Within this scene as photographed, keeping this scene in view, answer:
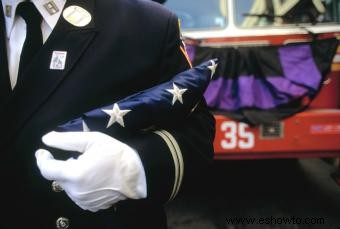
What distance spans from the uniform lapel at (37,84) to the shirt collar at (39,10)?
0.07 feet

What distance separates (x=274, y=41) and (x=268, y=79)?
480 mm

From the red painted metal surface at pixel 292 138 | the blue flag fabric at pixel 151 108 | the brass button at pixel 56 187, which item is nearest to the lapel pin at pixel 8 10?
the blue flag fabric at pixel 151 108

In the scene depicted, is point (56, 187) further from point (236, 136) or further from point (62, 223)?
point (236, 136)

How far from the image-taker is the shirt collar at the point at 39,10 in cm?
120

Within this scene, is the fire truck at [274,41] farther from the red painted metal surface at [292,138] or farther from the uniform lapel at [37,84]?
the uniform lapel at [37,84]

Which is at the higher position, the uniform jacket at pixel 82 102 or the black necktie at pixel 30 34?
the black necktie at pixel 30 34

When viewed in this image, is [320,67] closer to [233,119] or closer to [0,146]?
[233,119]

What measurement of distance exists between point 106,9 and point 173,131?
1.54 ft

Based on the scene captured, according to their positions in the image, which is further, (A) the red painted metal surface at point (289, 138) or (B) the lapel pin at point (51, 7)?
(A) the red painted metal surface at point (289, 138)

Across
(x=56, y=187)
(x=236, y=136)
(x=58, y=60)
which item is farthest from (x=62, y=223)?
(x=236, y=136)

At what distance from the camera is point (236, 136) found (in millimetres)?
3357

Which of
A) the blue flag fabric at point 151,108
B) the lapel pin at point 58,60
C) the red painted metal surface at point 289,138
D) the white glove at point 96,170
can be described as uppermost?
the lapel pin at point 58,60

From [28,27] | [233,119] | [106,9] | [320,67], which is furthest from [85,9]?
[320,67]

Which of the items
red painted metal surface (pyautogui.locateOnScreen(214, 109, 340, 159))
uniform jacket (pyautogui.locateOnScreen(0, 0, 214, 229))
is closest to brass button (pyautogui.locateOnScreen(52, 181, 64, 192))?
uniform jacket (pyautogui.locateOnScreen(0, 0, 214, 229))
